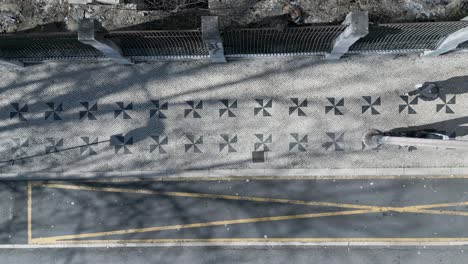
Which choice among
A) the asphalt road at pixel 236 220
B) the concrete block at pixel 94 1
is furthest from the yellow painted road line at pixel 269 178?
the concrete block at pixel 94 1

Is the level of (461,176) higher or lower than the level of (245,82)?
lower

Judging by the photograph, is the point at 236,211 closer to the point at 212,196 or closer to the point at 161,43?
the point at 212,196

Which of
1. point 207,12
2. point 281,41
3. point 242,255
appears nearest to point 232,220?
point 242,255

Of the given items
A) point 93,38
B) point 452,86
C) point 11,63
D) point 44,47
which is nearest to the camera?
point 93,38

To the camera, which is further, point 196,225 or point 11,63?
point 196,225

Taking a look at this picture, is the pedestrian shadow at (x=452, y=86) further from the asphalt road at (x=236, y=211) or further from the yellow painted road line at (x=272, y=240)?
the yellow painted road line at (x=272, y=240)

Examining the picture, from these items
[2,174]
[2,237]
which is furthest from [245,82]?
[2,237]

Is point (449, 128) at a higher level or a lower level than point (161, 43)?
lower

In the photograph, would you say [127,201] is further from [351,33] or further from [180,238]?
[351,33]
